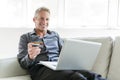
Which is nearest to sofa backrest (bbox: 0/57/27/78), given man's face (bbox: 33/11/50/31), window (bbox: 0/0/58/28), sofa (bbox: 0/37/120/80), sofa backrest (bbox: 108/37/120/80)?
sofa (bbox: 0/37/120/80)

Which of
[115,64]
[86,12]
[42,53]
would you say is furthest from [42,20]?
[86,12]

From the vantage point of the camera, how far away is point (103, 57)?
2.48m

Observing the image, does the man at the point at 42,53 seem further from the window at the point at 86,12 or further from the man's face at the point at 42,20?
the window at the point at 86,12

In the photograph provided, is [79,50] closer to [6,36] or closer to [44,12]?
[44,12]

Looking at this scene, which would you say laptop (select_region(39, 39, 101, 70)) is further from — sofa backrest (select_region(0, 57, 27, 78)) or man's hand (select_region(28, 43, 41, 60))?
sofa backrest (select_region(0, 57, 27, 78))

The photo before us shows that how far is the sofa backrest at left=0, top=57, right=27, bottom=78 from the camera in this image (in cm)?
223

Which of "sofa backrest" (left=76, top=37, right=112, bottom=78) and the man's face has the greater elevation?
the man's face

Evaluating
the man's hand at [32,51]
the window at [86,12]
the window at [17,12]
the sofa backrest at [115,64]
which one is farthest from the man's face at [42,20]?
the window at [86,12]

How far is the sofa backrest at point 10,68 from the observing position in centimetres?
223

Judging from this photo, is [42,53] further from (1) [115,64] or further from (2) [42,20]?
(1) [115,64]

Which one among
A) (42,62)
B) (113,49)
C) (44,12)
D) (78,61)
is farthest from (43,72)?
(113,49)

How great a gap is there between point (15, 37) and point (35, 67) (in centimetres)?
83

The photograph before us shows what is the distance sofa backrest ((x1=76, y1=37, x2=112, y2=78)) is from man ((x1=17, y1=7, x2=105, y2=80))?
0.44m

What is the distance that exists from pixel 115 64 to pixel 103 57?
0.16 metres
